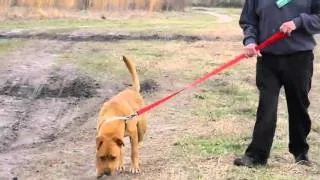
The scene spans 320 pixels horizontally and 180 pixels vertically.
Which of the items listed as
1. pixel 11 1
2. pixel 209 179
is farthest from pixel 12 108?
pixel 11 1

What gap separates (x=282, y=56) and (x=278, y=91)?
0.39 m

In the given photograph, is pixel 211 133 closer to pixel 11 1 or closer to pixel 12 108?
pixel 12 108

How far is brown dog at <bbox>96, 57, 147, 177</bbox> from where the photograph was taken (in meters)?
6.84

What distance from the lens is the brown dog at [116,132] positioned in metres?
6.84

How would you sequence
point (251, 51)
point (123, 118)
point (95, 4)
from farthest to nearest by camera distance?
point (95, 4) → point (123, 118) → point (251, 51)

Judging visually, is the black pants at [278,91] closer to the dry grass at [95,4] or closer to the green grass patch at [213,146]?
the green grass patch at [213,146]

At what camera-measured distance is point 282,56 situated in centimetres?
699

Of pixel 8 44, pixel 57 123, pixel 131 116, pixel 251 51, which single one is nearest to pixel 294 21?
pixel 251 51

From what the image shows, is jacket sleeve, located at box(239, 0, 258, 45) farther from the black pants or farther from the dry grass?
the dry grass

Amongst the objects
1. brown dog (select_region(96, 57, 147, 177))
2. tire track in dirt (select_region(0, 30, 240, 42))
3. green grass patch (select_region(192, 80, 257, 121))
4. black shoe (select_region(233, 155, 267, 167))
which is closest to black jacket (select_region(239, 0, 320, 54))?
black shoe (select_region(233, 155, 267, 167))

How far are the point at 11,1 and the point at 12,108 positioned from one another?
19257 mm

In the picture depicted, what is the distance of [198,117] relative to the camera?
10.6 meters

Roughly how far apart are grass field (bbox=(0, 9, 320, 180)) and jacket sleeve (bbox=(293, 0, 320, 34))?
1558 millimetres

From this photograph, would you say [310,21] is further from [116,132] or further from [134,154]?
[134,154]
